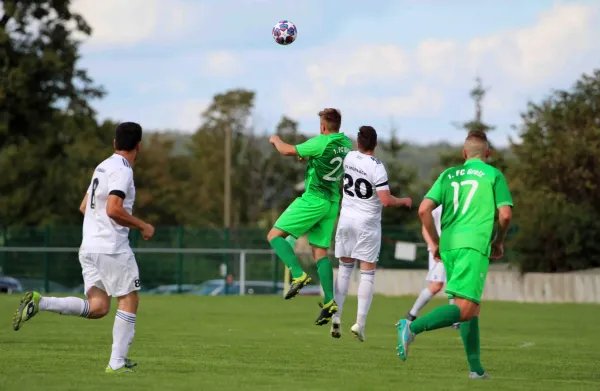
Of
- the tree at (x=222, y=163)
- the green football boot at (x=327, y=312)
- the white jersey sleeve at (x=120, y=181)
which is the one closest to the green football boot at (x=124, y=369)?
the white jersey sleeve at (x=120, y=181)

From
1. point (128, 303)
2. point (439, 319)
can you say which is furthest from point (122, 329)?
point (439, 319)

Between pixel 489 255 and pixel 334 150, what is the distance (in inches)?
166

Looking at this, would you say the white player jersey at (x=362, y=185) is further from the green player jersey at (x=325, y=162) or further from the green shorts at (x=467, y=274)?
the green shorts at (x=467, y=274)

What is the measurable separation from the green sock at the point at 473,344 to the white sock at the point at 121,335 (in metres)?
2.76

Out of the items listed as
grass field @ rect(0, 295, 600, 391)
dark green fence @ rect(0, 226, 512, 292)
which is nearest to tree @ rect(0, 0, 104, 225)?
dark green fence @ rect(0, 226, 512, 292)

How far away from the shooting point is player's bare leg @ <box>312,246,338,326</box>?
43.4 feet

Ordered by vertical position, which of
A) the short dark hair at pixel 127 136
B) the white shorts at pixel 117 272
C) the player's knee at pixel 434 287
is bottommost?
the player's knee at pixel 434 287

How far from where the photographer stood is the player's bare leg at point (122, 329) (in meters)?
9.78

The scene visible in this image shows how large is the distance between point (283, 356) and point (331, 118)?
Result: 294cm

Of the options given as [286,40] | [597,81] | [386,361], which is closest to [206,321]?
[286,40]

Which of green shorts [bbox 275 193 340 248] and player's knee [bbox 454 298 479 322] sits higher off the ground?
green shorts [bbox 275 193 340 248]

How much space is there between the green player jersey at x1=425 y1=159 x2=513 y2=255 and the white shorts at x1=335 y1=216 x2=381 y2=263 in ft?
14.4

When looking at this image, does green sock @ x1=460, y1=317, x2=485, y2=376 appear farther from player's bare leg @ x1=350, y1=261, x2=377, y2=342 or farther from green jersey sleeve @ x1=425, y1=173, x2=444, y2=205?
player's bare leg @ x1=350, y1=261, x2=377, y2=342

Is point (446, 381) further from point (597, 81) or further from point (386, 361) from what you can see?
point (597, 81)
